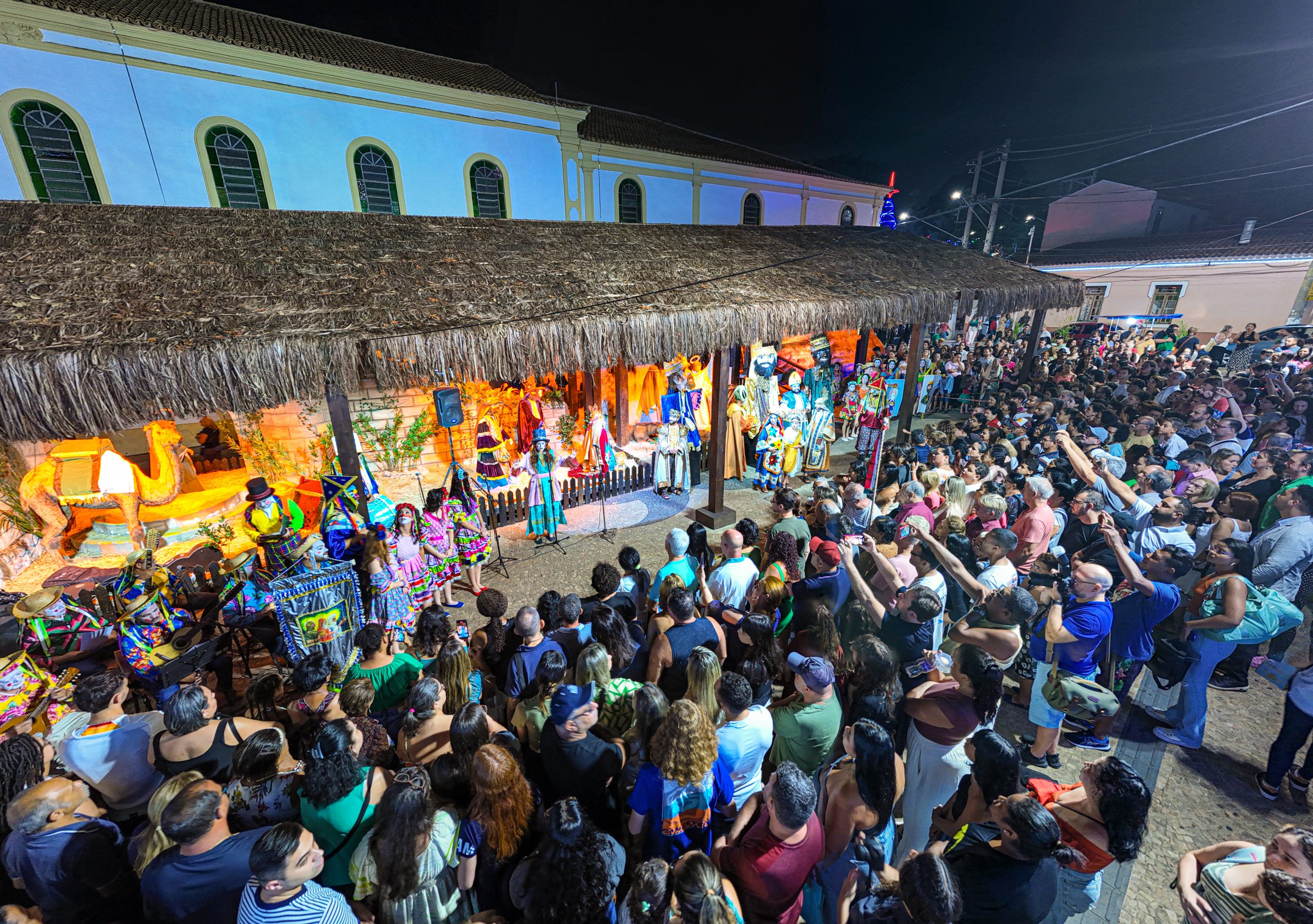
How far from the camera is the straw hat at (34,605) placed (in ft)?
12.8

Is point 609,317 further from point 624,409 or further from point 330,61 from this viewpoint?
point 330,61

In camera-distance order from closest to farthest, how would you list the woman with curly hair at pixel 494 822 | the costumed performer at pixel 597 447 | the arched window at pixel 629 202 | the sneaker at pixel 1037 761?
the woman with curly hair at pixel 494 822 → the sneaker at pixel 1037 761 → the costumed performer at pixel 597 447 → the arched window at pixel 629 202

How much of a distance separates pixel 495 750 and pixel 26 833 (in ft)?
6.67

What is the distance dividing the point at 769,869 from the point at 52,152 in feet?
53.6

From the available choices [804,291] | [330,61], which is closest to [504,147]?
[330,61]

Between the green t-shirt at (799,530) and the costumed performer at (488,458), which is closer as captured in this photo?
the green t-shirt at (799,530)

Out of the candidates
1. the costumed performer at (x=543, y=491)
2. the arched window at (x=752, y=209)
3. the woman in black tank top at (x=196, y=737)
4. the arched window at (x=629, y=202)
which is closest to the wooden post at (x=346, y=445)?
the costumed performer at (x=543, y=491)

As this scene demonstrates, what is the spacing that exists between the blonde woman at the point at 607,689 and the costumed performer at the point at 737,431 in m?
6.85

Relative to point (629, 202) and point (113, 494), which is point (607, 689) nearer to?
point (113, 494)

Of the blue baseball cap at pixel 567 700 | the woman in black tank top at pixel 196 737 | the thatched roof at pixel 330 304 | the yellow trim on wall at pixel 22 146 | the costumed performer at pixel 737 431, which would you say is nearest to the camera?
the blue baseball cap at pixel 567 700

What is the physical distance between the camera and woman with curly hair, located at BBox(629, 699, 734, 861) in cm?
228

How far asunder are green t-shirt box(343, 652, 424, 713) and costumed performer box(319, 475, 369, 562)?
212cm

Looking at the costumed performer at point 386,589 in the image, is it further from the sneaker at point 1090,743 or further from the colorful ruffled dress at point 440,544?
the sneaker at point 1090,743

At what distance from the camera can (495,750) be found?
2264mm
